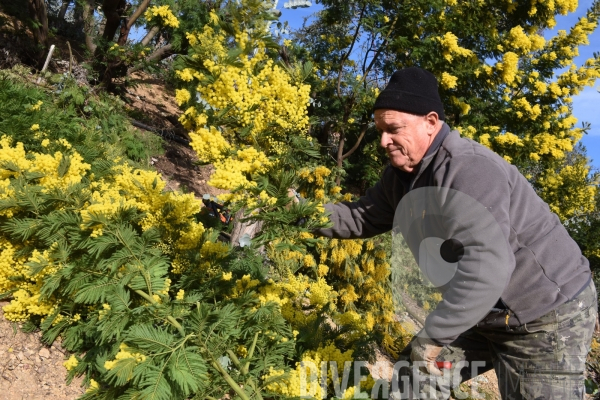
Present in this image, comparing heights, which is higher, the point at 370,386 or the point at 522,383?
the point at 522,383

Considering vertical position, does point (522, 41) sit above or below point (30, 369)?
above

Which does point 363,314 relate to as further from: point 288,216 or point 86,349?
point 288,216

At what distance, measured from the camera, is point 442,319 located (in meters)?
1.78

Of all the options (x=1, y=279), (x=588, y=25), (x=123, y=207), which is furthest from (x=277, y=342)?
(x=588, y=25)

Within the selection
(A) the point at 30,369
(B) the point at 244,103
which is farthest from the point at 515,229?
(A) the point at 30,369

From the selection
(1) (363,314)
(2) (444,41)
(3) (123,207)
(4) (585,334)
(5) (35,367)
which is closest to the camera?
(4) (585,334)

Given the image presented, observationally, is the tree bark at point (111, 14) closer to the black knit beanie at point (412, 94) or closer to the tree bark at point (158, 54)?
the tree bark at point (158, 54)

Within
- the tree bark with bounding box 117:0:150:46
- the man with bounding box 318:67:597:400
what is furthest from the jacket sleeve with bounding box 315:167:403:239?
the tree bark with bounding box 117:0:150:46

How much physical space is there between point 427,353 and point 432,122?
98 cm

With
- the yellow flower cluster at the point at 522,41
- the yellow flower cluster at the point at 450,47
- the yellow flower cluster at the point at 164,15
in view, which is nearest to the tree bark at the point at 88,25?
the yellow flower cluster at the point at 164,15

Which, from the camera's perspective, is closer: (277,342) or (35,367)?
(277,342)

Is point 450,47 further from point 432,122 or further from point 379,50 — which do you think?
point 432,122

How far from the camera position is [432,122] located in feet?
6.47

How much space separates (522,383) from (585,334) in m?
0.34
